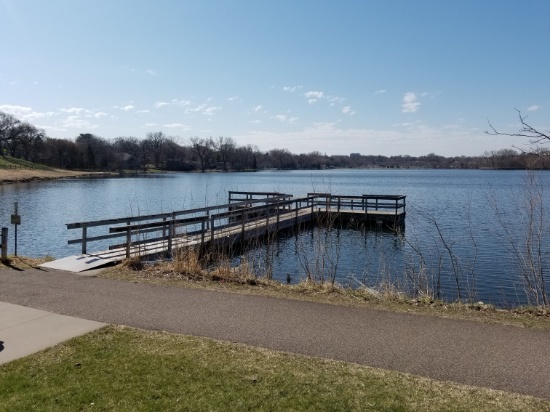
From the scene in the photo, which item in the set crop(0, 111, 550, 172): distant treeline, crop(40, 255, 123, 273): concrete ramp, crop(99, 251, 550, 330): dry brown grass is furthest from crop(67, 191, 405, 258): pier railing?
crop(0, 111, 550, 172): distant treeline

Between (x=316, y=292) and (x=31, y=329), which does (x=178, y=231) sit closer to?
A: (x=316, y=292)

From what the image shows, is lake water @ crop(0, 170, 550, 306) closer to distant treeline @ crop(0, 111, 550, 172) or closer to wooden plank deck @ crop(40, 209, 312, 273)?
wooden plank deck @ crop(40, 209, 312, 273)

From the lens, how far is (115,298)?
27.1 feet

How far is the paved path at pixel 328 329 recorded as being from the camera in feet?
17.2

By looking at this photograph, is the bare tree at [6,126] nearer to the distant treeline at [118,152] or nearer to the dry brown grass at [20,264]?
the distant treeline at [118,152]

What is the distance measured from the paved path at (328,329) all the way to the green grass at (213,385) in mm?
428

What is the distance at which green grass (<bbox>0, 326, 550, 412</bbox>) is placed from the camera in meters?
4.24

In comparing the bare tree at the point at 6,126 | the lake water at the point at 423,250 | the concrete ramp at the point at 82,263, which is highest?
the bare tree at the point at 6,126

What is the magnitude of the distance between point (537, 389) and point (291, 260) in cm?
1366

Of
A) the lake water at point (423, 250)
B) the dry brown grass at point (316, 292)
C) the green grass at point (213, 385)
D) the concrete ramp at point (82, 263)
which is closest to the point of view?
the green grass at point (213, 385)

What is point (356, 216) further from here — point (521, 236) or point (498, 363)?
point (498, 363)

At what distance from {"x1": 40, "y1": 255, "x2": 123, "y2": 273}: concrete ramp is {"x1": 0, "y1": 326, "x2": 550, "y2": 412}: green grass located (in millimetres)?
5628

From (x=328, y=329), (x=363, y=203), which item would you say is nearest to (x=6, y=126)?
(x=363, y=203)

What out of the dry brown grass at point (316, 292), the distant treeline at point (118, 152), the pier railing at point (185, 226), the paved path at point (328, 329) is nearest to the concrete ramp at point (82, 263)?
the pier railing at point (185, 226)
